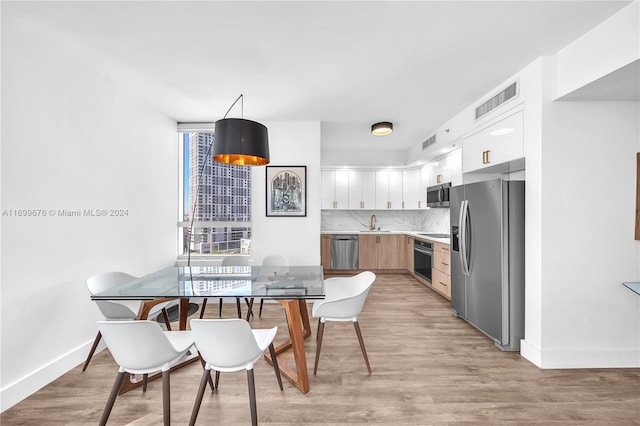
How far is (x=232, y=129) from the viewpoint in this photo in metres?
2.30

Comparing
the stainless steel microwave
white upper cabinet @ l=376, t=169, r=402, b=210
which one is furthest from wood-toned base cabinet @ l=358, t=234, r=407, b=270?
the stainless steel microwave

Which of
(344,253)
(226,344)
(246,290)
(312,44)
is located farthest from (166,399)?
(344,253)

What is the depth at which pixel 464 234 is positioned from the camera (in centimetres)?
332

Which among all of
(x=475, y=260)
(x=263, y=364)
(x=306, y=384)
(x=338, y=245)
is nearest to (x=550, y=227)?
(x=475, y=260)

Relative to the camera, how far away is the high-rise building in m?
4.60

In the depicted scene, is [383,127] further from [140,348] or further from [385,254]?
[140,348]

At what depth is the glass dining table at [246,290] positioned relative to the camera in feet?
6.88

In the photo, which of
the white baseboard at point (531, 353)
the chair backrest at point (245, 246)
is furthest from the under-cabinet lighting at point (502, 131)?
the chair backrest at point (245, 246)

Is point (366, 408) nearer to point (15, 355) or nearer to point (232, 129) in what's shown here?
point (232, 129)

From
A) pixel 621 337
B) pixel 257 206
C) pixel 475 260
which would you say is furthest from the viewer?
pixel 257 206

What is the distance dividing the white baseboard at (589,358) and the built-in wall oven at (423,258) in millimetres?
2401

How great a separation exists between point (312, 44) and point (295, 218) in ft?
8.11

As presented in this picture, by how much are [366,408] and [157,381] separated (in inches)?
63.8

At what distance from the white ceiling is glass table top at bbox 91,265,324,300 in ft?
6.27
